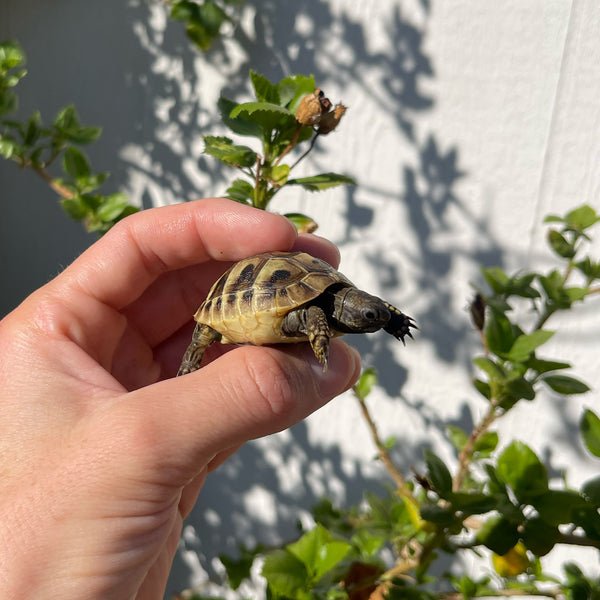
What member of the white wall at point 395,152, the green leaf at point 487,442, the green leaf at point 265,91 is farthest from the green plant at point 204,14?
the green leaf at point 487,442

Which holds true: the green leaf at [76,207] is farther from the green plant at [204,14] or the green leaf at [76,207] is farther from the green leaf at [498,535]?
the green leaf at [498,535]

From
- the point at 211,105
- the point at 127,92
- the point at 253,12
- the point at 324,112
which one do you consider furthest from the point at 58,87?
the point at 324,112

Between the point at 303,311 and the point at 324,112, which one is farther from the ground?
the point at 324,112

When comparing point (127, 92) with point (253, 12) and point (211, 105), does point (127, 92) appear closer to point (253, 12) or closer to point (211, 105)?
point (211, 105)

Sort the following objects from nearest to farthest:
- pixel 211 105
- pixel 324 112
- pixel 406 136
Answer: pixel 324 112
pixel 406 136
pixel 211 105

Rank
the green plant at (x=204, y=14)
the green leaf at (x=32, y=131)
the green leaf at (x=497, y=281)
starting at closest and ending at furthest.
Result: the green leaf at (x=497, y=281) < the green leaf at (x=32, y=131) < the green plant at (x=204, y=14)

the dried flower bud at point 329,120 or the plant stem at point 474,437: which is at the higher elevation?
the dried flower bud at point 329,120
